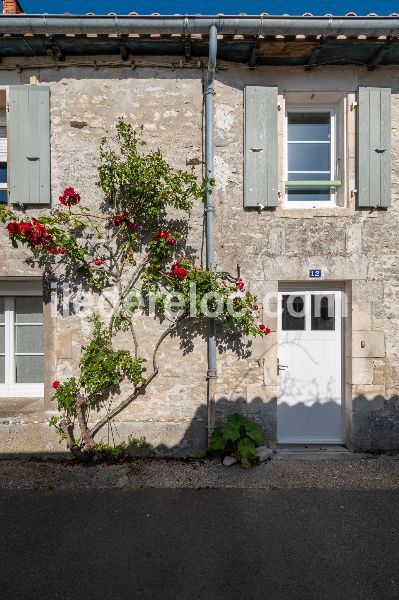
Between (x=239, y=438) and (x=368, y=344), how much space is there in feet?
6.63

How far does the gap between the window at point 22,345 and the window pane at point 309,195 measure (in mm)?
3886

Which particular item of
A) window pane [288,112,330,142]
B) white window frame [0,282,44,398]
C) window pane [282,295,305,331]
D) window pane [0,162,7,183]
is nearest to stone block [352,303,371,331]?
window pane [282,295,305,331]

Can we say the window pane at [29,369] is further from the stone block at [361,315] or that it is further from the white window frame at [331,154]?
the stone block at [361,315]

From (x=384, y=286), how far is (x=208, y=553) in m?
3.56

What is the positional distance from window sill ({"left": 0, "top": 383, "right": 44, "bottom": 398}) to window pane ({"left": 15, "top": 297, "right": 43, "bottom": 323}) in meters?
0.94

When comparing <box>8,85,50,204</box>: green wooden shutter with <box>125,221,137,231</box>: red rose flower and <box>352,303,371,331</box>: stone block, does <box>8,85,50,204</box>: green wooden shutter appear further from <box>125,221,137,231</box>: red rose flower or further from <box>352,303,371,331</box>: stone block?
<box>352,303,371,331</box>: stone block

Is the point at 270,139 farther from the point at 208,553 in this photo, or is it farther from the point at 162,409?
the point at 208,553

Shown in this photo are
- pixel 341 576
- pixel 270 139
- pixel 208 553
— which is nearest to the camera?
pixel 341 576

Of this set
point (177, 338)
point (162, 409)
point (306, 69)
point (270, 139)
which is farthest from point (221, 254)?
point (306, 69)

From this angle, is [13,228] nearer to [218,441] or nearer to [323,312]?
[218,441]

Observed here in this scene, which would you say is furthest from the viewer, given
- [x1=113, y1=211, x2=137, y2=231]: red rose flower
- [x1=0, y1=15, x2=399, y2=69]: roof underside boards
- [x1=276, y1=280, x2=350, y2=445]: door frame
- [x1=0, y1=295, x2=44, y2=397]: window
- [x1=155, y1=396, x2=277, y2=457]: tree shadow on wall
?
[x1=0, y1=295, x2=44, y2=397]: window

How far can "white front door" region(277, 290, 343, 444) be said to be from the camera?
4484 millimetres

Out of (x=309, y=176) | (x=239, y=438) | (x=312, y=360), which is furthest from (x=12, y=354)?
(x=309, y=176)

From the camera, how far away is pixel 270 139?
4246 millimetres
